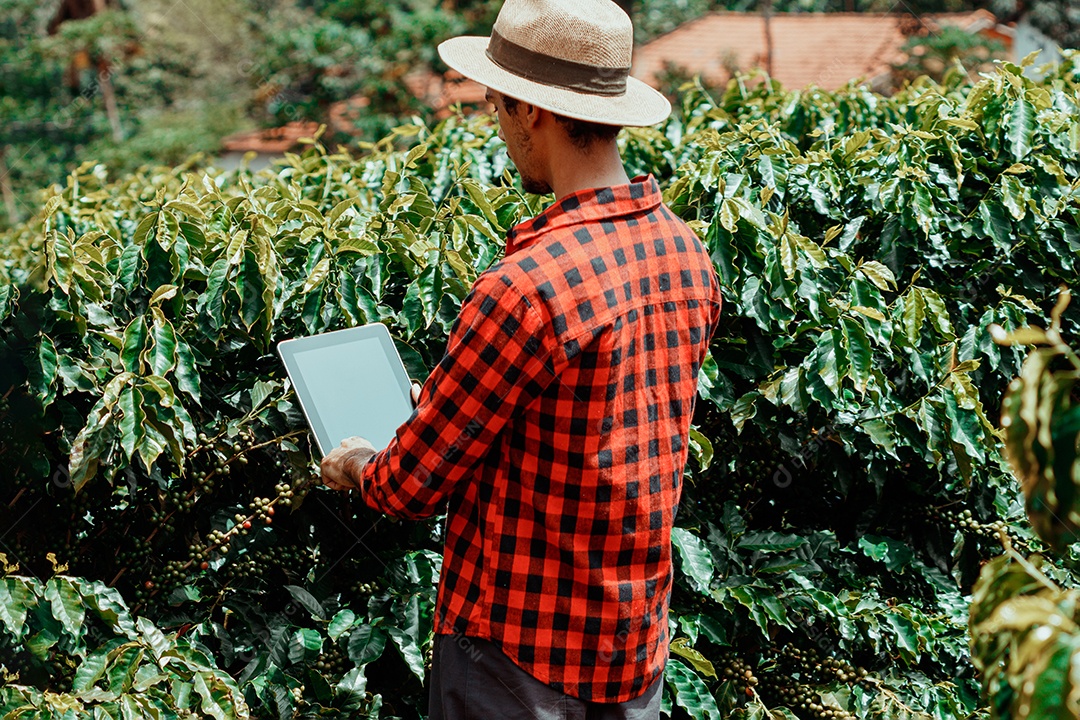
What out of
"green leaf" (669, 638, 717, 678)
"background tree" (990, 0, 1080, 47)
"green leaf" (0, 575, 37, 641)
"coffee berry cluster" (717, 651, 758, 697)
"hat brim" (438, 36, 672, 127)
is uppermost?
"hat brim" (438, 36, 672, 127)

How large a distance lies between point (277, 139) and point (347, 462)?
59.8 feet

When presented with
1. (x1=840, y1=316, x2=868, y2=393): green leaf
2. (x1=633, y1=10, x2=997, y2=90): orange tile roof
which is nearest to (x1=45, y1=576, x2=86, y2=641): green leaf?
(x1=840, y1=316, x2=868, y2=393): green leaf

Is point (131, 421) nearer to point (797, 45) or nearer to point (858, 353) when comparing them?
point (858, 353)

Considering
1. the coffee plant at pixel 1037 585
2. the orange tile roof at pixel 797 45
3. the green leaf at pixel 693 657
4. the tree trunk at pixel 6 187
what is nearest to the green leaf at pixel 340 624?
the green leaf at pixel 693 657

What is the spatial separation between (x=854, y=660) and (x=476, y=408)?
1733 millimetres

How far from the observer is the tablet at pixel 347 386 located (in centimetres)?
204

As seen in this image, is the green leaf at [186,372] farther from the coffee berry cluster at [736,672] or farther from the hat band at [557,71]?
the coffee berry cluster at [736,672]

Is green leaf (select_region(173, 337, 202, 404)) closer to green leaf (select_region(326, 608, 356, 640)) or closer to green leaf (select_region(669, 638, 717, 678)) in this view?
green leaf (select_region(326, 608, 356, 640))

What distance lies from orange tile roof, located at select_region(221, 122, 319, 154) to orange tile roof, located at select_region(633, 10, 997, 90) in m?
6.72

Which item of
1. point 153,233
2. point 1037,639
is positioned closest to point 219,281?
point 153,233

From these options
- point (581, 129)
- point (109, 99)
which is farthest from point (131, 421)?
point (109, 99)

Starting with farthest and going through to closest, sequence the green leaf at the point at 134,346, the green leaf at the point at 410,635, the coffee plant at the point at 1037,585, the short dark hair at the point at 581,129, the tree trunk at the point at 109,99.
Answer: the tree trunk at the point at 109,99 < the green leaf at the point at 410,635 < the green leaf at the point at 134,346 < the short dark hair at the point at 581,129 < the coffee plant at the point at 1037,585

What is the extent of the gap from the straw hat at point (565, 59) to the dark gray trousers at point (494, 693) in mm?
907

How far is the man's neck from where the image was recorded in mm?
1811
